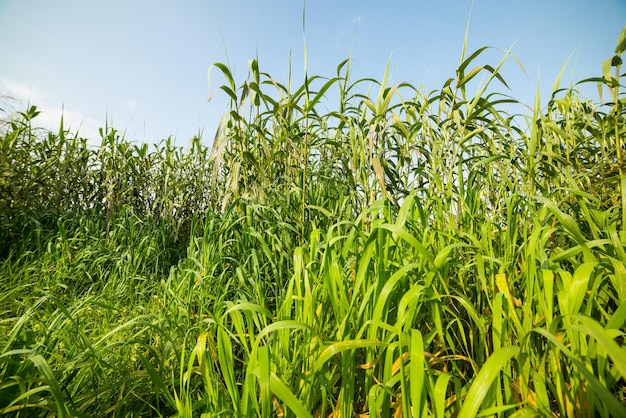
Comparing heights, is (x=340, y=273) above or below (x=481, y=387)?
above

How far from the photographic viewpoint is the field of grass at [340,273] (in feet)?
2.53

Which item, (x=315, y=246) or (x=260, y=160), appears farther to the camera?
(x=260, y=160)

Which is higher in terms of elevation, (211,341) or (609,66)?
(609,66)

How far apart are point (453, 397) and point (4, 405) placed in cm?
114

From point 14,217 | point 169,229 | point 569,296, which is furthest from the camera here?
point 169,229

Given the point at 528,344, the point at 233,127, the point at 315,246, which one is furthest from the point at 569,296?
the point at 233,127

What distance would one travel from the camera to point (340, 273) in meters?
1.01

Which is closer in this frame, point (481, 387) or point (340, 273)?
point (481, 387)

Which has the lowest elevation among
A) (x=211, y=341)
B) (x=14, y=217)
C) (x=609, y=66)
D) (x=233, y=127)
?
(x=211, y=341)

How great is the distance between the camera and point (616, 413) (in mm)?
521

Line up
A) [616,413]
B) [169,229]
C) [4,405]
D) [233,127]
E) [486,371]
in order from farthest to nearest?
[169,229]
[233,127]
[4,405]
[486,371]
[616,413]

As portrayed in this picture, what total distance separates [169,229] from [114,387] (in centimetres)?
206

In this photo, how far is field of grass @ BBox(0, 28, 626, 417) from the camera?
771 mm

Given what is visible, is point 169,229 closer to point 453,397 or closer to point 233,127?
point 233,127
